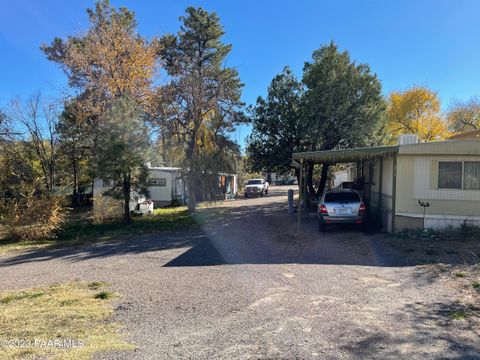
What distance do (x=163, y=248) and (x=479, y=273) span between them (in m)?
7.99

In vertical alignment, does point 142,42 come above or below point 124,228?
above

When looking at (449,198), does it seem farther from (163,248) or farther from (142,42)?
(142,42)

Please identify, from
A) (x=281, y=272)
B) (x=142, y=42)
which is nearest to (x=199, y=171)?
(x=142, y=42)

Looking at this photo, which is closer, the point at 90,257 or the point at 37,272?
the point at 37,272

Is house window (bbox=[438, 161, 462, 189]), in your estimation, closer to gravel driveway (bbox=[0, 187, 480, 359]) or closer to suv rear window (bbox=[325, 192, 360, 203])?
suv rear window (bbox=[325, 192, 360, 203])

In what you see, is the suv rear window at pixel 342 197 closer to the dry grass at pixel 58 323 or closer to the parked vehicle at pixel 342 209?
the parked vehicle at pixel 342 209

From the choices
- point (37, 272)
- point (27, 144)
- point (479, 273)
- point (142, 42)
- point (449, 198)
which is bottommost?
point (37, 272)

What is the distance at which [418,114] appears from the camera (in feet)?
123

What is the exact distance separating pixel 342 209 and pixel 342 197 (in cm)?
47

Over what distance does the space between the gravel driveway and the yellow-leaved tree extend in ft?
98.6

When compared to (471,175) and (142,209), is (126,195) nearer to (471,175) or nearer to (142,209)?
(142,209)

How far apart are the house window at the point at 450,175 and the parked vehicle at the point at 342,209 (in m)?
2.61

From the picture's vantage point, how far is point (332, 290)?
6.28 m

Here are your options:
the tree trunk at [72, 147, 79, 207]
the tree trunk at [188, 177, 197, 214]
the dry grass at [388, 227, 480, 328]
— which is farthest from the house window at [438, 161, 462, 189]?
the tree trunk at [72, 147, 79, 207]
